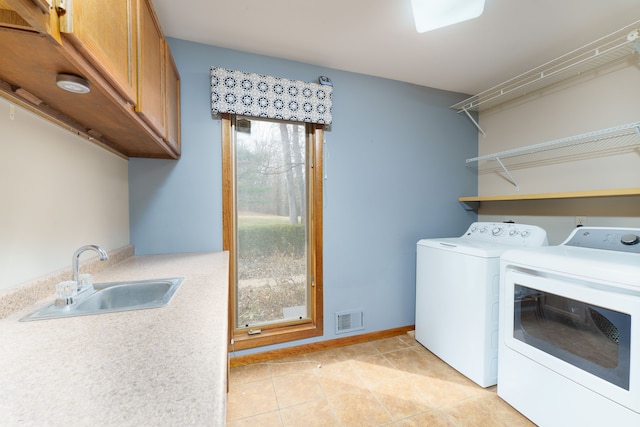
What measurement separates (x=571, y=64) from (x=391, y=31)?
138 cm

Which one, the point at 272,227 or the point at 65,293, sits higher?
the point at 272,227

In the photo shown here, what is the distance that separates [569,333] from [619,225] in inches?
41.1

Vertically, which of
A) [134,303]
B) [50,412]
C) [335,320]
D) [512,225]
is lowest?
[335,320]

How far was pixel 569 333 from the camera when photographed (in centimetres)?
131

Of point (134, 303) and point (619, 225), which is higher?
point (619, 225)

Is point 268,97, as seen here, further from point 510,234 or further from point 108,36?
point 510,234

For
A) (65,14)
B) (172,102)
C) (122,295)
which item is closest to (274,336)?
(122,295)

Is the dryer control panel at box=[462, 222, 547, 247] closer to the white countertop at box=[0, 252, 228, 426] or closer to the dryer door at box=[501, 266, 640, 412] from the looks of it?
the dryer door at box=[501, 266, 640, 412]

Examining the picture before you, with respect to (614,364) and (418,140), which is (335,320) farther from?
(418,140)

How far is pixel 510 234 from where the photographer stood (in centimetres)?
202

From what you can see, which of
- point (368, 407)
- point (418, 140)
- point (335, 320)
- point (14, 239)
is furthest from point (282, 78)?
point (368, 407)

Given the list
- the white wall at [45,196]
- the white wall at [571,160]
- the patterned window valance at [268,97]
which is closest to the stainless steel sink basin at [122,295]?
the white wall at [45,196]

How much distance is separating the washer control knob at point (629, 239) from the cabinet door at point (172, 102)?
2582 millimetres

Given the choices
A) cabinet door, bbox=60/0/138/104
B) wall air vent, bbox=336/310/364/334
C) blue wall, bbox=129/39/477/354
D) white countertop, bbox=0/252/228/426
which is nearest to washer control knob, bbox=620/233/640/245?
blue wall, bbox=129/39/477/354
